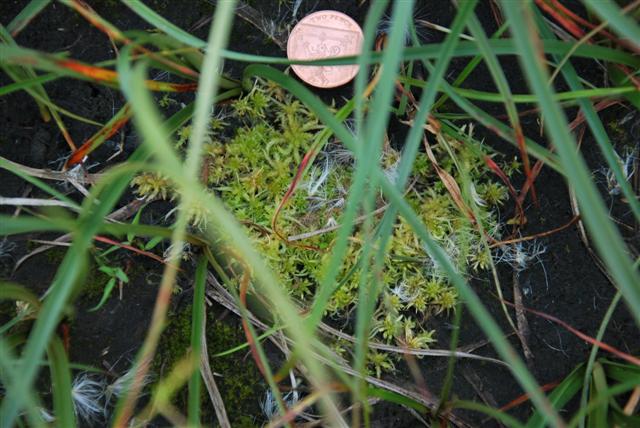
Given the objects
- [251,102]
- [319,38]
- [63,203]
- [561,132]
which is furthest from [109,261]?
[561,132]

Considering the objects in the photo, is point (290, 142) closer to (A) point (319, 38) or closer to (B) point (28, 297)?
(A) point (319, 38)

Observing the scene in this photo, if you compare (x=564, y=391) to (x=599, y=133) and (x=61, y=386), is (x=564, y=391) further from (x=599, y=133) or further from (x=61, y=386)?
(x=61, y=386)

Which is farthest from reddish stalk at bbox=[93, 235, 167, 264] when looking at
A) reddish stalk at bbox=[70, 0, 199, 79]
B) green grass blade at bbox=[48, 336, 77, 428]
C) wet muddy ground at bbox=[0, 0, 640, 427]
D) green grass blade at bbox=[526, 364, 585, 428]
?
green grass blade at bbox=[526, 364, 585, 428]

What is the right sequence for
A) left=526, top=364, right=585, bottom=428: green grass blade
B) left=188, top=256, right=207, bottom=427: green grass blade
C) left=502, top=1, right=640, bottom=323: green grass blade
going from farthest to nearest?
1. left=526, top=364, right=585, bottom=428: green grass blade
2. left=188, top=256, right=207, bottom=427: green grass blade
3. left=502, top=1, right=640, bottom=323: green grass blade

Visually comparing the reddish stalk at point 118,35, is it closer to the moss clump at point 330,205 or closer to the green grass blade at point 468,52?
the green grass blade at point 468,52

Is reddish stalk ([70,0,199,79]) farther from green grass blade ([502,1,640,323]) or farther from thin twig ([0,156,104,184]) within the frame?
green grass blade ([502,1,640,323])

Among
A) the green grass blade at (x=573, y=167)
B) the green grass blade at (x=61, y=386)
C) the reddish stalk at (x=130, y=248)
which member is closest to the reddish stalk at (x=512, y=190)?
the green grass blade at (x=573, y=167)

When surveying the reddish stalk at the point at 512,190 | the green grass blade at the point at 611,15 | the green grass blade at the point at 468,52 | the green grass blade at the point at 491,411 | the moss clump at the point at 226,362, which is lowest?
the moss clump at the point at 226,362
